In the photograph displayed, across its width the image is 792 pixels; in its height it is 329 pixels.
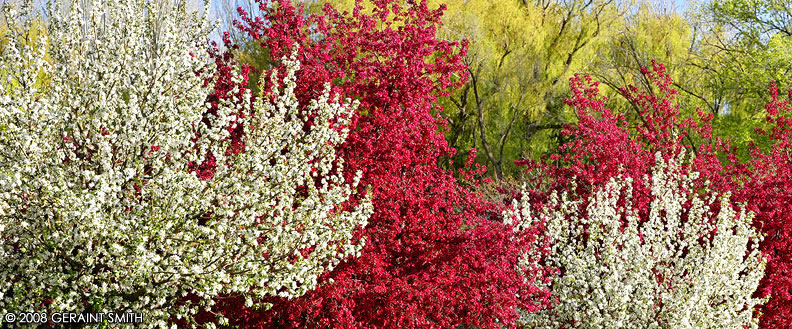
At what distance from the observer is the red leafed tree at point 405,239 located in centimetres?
747

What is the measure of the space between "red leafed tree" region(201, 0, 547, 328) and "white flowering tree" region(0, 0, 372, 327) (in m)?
0.98

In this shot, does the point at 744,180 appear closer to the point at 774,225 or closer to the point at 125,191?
the point at 774,225

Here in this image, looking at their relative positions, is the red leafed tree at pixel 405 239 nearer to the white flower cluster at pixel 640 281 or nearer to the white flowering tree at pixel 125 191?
the white flower cluster at pixel 640 281

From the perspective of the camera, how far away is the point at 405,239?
8.30m

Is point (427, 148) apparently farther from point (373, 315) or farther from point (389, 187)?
point (373, 315)

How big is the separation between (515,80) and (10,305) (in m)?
18.7

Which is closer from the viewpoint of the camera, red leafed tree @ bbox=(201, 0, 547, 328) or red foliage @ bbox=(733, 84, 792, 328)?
red leafed tree @ bbox=(201, 0, 547, 328)

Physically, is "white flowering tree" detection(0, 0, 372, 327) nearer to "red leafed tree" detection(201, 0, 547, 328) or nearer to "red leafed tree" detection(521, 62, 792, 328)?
"red leafed tree" detection(201, 0, 547, 328)

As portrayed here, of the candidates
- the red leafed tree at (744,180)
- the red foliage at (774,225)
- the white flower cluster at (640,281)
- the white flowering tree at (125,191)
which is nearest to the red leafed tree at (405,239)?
the white flower cluster at (640,281)

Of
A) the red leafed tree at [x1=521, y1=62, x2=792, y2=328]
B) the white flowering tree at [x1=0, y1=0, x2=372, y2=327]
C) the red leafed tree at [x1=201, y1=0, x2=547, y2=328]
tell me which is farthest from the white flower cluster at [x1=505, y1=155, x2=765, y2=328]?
the white flowering tree at [x1=0, y1=0, x2=372, y2=327]

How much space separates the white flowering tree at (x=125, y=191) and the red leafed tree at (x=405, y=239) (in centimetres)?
98

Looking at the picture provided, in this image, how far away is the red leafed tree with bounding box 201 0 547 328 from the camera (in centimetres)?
747

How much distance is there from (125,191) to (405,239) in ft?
11.3

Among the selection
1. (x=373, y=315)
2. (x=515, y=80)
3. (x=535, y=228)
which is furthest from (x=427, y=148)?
(x=515, y=80)
